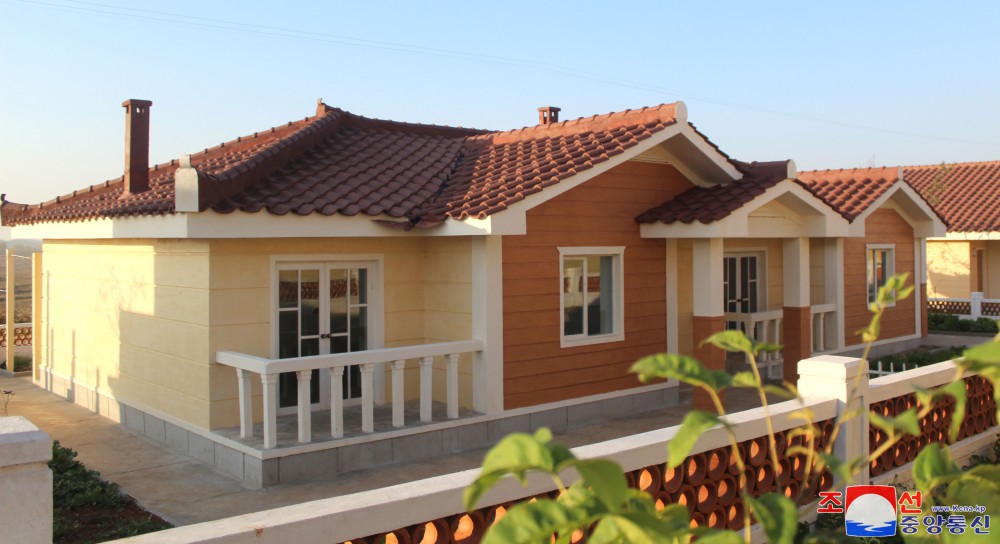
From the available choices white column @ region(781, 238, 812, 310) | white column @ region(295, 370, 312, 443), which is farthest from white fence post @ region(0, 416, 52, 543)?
white column @ region(781, 238, 812, 310)

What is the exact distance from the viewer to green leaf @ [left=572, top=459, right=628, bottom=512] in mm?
1767

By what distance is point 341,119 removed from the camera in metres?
12.6

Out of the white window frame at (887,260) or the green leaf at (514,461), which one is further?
the white window frame at (887,260)

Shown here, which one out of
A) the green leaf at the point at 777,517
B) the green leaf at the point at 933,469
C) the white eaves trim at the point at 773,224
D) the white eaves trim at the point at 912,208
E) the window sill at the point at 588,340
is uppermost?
the white eaves trim at the point at 912,208

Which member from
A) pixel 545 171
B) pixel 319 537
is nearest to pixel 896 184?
pixel 545 171

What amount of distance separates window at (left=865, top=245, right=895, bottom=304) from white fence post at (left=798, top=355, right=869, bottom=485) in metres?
11.4

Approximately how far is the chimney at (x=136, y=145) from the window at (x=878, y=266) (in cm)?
1310

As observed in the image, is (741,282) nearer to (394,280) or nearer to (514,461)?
(394,280)

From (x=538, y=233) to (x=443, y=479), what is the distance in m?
6.35

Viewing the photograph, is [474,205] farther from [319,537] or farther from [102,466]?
[319,537]

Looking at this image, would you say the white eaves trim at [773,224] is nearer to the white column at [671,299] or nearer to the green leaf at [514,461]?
the white column at [671,299]

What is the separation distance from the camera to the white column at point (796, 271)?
12289 mm

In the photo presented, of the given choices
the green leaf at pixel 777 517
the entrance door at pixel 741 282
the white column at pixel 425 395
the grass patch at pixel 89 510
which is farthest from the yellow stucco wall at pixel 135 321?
the entrance door at pixel 741 282

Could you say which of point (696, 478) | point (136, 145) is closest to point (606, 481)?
point (696, 478)
